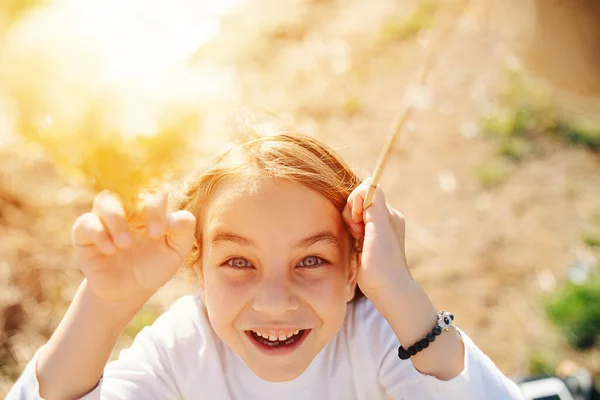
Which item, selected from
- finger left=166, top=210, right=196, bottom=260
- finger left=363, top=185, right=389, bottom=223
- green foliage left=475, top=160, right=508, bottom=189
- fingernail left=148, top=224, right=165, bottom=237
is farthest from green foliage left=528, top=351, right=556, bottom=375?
fingernail left=148, top=224, right=165, bottom=237

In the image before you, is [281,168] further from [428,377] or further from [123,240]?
[428,377]

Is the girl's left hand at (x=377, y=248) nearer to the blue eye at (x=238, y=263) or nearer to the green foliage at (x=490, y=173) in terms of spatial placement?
the blue eye at (x=238, y=263)

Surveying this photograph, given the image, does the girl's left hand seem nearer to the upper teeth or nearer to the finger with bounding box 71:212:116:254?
the upper teeth

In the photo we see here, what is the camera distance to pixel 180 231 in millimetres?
1491

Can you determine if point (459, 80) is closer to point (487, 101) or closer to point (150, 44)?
point (487, 101)

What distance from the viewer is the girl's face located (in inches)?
60.4

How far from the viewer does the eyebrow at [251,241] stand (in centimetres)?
155

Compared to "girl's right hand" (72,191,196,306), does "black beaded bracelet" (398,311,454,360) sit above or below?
Answer: below

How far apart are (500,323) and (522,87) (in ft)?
6.19

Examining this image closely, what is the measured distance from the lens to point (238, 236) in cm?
156

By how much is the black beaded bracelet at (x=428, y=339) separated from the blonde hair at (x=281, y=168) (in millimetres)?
369

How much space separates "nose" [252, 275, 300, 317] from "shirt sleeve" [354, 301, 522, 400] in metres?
0.38

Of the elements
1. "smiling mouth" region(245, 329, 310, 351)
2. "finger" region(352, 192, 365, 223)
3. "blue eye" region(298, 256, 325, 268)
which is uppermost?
"finger" region(352, 192, 365, 223)

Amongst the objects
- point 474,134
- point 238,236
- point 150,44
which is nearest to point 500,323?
point 474,134
